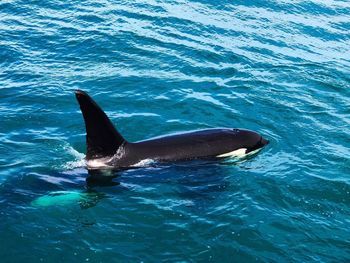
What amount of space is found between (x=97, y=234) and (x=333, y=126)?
1010 centimetres

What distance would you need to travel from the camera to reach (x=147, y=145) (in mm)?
13156

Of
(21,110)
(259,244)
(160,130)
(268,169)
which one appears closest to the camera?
(259,244)

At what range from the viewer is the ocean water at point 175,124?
420 inches

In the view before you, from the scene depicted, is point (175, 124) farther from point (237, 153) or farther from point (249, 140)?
point (237, 153)

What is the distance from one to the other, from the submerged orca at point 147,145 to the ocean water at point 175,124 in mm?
354

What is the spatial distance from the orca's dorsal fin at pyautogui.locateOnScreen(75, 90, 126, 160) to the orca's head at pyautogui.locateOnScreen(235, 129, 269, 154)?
3.65 m

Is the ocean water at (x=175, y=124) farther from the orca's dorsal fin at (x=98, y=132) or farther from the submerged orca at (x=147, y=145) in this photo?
the orca's dorsal fin at (x=98, y=132)

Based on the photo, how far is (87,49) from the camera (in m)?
23.5

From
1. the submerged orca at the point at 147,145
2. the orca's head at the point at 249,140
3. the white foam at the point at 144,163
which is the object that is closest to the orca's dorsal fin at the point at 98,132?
the submerged orca at the point at 147,145

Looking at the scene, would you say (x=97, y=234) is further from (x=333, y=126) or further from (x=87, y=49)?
(x=87, y=49)

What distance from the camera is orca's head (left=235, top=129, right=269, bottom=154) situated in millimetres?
14258

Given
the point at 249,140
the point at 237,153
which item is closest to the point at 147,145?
the point at 237,153

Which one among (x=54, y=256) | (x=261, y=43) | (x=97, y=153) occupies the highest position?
(x=261, y=43)

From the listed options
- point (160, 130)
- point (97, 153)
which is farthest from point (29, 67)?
point (97, 153)
